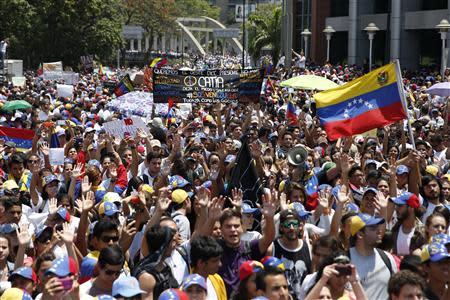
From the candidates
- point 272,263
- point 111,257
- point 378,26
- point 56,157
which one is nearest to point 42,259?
point 111,257

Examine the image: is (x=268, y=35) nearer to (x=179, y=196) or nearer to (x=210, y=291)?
(x=179, y=196)

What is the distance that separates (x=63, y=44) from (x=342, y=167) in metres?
46.0

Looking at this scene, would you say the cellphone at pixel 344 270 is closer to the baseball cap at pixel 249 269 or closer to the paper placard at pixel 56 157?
the baseball cap at pixel 249 269

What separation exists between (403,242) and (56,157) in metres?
5.75

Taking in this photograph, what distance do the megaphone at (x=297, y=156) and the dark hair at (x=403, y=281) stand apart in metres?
5.53

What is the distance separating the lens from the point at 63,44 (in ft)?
178

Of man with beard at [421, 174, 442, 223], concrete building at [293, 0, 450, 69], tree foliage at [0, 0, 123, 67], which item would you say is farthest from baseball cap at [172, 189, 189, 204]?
tree foliage at [0, 0, 123, 67]

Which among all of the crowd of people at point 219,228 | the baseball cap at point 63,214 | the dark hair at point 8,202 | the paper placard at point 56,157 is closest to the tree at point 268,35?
the paper placard at point 56,157

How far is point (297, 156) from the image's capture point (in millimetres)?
11281

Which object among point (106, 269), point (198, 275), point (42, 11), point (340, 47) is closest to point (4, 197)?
point (106, 269)

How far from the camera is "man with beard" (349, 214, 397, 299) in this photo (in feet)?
21.2

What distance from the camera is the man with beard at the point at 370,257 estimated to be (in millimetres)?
6465

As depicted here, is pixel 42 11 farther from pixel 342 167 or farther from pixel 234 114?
pixel 342 167

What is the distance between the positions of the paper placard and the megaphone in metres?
2.95
